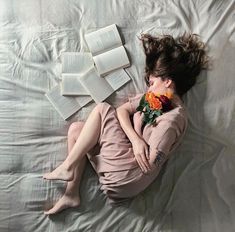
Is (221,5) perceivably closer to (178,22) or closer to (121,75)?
(178,22)

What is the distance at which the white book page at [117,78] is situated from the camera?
1.72 m

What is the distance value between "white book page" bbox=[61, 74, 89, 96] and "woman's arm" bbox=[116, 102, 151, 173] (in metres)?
0.17

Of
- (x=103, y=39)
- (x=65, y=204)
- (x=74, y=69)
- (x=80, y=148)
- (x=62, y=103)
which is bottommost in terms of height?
(x=65, y=204)

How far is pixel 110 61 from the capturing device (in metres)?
1.74

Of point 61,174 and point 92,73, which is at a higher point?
point 92,73

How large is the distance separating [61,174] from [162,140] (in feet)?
1.22

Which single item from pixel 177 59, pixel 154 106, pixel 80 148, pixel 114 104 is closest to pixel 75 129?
pixel 80 148

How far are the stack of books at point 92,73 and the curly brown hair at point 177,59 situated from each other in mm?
108

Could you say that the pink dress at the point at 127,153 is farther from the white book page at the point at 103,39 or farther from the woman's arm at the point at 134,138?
the white book page at the point at 103,39

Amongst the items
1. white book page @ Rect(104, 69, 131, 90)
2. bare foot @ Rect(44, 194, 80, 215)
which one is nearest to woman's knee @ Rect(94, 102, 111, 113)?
white book page @ Rect(104, 69, 131, 90)

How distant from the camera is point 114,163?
1546 millimetres

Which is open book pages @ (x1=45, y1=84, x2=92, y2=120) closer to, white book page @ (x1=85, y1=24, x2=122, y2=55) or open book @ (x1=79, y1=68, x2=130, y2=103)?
open book @ (x1=79, y1=68, x2=130, y2=103)

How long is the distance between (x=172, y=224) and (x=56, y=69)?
2.40 feet

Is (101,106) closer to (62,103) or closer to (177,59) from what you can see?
(62,103)
